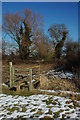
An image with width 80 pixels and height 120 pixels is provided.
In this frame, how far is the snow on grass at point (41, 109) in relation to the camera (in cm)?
174

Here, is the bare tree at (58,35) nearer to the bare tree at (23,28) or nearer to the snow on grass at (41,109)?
the bare tree at (23,28)

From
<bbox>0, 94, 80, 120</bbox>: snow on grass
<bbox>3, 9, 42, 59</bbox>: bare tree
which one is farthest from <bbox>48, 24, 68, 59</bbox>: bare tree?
<bbox>0, 94, 80, 120</bbox>: snow on grass

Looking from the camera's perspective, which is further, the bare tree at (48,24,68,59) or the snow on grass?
the bare tree at (48,24,68,59)

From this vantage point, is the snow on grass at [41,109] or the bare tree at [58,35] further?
the bare tree at [58,35]

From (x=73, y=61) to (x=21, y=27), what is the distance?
133 inches

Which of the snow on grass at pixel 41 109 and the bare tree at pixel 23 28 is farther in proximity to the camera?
the bare tree at pixel 23 28

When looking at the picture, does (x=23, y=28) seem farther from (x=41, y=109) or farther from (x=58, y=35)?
(x=41, y=109)

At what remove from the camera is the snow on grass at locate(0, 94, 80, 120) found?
68.4 inches

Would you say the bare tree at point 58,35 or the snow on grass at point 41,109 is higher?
the bare tree at point 58,35

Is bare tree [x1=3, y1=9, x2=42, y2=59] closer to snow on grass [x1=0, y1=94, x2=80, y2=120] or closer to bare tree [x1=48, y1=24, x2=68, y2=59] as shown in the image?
bare tree [x1=48, y1=24, x2=68, y2=59]

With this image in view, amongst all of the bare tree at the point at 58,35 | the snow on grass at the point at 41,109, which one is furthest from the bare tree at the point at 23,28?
the snow on grass at the point at 41,109

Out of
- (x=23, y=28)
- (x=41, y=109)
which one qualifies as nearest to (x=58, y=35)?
(x=23, y=28)

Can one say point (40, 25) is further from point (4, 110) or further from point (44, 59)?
point (4, 110)

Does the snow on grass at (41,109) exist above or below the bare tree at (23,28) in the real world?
below
